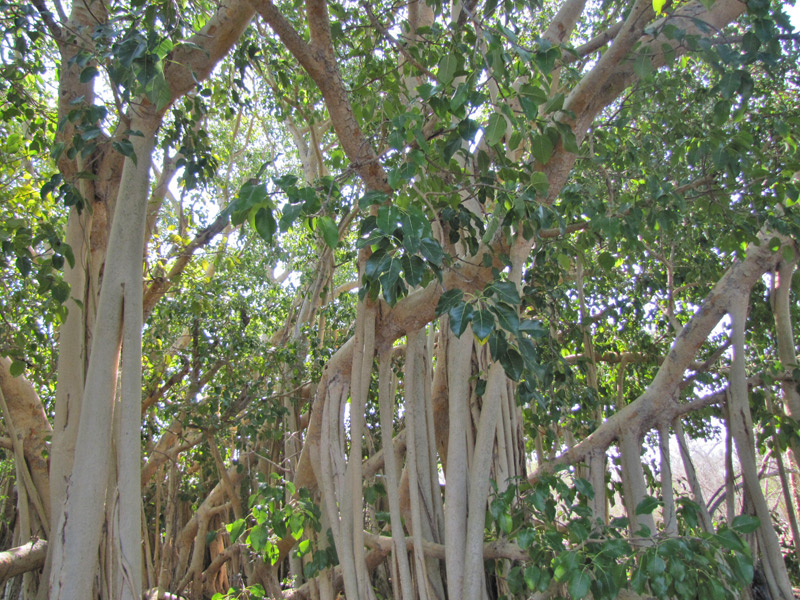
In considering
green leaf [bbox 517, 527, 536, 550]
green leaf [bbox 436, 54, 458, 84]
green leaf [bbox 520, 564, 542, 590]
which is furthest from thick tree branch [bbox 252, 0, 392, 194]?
green leaf [bbox 520, 564, 542, 590]

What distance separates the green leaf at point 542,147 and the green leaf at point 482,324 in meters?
0.93

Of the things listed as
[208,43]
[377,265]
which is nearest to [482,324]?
[377,265]

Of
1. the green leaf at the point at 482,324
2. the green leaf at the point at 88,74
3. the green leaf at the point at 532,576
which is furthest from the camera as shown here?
the green leaf at the point at 88,74

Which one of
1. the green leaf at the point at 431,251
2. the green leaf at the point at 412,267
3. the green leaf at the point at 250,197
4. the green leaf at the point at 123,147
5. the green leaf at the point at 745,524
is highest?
the green leaf at the point at 123,147

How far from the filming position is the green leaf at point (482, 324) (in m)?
1.43

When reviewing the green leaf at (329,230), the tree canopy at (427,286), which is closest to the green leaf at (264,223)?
the tree canopy at (427,286)

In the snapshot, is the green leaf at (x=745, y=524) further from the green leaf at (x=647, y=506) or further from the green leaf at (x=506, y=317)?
the green leaf at (x=506, y=317)

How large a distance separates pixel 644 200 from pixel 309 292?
2556 mm

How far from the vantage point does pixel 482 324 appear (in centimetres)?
146

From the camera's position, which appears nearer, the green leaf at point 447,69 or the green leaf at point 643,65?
the green leaf at point 447,69

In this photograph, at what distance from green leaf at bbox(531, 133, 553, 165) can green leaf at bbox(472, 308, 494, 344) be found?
36.6 inches

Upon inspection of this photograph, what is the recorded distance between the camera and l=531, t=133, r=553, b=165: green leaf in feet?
7.19

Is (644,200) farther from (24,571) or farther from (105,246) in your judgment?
(24,571)

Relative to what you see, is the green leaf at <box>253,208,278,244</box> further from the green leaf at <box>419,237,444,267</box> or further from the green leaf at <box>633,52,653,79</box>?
the green leaf at <box>633,52,653,79</box>
